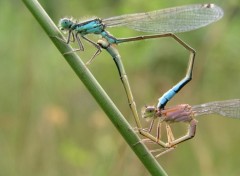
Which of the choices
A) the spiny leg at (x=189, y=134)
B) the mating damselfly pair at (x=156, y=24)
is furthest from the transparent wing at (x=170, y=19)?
the spiny leg at (x=189, y=134)

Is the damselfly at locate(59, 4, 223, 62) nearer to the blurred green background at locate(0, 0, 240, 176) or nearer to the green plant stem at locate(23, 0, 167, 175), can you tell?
the blurred green background at locate(0, 0, 240, 176)

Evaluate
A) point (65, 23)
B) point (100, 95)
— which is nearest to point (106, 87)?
point (65, 23)

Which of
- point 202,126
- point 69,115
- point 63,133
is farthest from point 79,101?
point 202,126

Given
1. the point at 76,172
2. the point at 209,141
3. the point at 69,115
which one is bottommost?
the point at 209,141

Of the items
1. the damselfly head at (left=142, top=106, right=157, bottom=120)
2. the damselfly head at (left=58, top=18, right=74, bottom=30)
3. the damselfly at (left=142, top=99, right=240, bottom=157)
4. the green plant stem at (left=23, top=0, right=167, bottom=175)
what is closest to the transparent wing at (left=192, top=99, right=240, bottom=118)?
the damselfly at (left=142, top=99, right=240, bottom=157)

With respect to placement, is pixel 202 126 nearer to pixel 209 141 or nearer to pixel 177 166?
pixel 209 141

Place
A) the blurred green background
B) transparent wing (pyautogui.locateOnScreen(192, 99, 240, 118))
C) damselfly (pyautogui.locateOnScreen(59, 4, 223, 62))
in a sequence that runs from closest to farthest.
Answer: transparent wing (pyautogui.locateOnScreen(192, 99, 240, 118))
damselfly (pyautogui.locateOnScreen(59, 4, 223, 62))
the blurred green background
